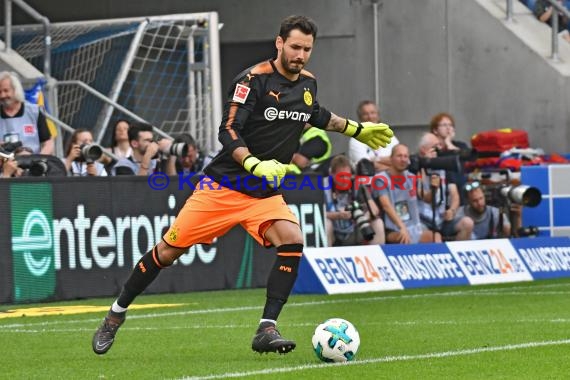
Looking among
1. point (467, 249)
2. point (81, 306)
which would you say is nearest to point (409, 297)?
point (467, 249)

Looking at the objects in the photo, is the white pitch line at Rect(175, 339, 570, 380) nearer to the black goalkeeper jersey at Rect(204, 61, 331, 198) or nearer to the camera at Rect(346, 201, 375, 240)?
the black goalkeeper jersey at Rect(204, 61, 331, 198)

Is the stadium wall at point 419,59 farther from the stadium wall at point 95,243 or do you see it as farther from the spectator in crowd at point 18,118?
the stadium wall at point 95,243

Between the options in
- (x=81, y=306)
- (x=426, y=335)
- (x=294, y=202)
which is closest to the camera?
(x=426, y=335)

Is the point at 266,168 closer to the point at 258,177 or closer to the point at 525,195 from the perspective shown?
the point at 258,177

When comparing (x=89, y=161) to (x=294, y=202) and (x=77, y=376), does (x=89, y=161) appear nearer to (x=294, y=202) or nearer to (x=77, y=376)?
(x=294, y=202)

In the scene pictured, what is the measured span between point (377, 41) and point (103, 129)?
194 inches

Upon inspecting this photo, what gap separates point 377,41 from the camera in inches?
915

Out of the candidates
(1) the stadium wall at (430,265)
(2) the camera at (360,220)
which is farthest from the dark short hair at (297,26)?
(2) the camera at (360,220)

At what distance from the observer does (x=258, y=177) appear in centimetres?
927

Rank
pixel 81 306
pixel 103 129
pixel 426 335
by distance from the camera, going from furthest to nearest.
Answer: pixel 103 129, pixel 81 306, pixel 426 335

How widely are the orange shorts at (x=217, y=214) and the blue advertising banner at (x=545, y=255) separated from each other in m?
7.58

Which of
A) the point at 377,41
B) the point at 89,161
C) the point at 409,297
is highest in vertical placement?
the point at 377,41

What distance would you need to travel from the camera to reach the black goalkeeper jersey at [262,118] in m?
9.31

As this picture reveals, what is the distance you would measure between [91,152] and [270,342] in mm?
7349
